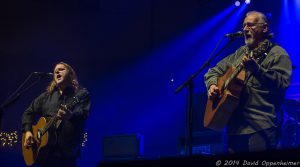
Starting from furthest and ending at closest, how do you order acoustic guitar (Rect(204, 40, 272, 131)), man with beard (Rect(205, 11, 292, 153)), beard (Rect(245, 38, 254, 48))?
1. beard (Rect(245, 38, 254, 48))
2. acoustic guitar (Rect(204, 40, 272, 131))
3. man with beard (Rect(205, 11, 292, 153))

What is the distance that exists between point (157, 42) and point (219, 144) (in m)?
3.46

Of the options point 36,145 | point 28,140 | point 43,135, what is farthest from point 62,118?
point 28,140

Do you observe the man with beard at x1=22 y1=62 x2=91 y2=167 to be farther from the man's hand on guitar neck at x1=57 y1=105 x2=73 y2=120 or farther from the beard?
the beard

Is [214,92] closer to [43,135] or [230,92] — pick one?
[230,92]

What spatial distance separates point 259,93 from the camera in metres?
4.59

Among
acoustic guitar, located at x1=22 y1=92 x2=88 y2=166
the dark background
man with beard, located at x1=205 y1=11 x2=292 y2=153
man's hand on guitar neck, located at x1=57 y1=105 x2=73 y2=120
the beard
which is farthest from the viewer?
the dark background

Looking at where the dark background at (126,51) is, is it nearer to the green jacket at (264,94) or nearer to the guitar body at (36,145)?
the guitar body at (36,145)

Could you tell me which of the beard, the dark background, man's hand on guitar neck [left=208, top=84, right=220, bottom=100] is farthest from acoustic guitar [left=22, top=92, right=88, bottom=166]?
the dark background

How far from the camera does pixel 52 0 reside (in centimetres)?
937

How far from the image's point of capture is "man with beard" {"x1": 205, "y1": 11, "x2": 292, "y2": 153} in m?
4.49

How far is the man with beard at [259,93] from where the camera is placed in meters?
4.49

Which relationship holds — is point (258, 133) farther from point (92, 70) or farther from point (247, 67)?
point (92, 70)

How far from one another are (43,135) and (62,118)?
410 millimetres

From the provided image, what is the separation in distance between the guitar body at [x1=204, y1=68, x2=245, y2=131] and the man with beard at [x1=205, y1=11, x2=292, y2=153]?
0.04 m
